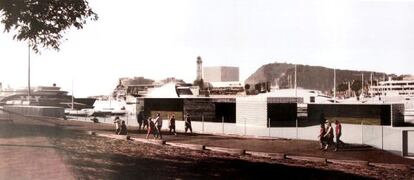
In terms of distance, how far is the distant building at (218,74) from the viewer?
76356mm

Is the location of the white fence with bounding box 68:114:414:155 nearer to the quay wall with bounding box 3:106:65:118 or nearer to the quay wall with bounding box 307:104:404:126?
the quay wall with bounding box 307:104:404:126

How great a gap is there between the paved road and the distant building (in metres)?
61.6

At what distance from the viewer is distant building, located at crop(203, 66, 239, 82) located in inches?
3006

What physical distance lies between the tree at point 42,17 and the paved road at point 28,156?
3.01 metres

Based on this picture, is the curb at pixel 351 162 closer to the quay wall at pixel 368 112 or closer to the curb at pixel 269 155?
the curb at pixel 269 155

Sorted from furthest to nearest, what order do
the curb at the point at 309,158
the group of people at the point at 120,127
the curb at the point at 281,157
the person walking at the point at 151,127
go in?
the person walking at the point at 151,127, the group of people at the point at 120,127, the curb at the point at 309,158, the curb at the point at 281,157

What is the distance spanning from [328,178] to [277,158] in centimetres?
330

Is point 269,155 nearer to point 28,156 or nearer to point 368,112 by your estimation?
point 28,156

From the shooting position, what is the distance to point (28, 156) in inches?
452

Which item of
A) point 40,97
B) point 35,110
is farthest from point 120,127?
point 40,97

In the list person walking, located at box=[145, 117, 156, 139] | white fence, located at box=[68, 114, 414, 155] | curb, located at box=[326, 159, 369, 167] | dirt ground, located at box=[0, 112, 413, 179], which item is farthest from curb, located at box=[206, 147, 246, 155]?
white fence, located at box=[68, 114, 414, 155]

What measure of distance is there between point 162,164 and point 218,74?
65.8 metres

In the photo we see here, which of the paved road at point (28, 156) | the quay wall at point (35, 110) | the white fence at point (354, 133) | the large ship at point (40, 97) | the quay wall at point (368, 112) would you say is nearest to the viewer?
the paved road at point (28, 156)

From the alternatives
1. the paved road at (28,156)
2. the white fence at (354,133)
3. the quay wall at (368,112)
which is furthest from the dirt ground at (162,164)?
the quay wall at (368,112)
